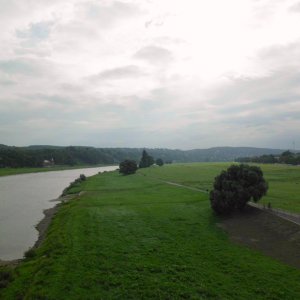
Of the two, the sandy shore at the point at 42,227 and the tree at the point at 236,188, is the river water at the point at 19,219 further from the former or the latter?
the tree at the point at 236,188

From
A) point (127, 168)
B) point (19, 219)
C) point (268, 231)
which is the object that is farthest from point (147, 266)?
point (127, 168)

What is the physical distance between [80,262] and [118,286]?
557 centimetres

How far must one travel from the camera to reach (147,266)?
83.4ft

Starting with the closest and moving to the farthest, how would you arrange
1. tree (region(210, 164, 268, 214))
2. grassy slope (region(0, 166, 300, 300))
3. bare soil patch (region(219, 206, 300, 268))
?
grassy slope (region(0, 166, 300, 300)) → bare soil patch (region(219, 206, 300, 268)) → tree (region(210, 164, 268, 214))

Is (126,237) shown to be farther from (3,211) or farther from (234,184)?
(3,211)

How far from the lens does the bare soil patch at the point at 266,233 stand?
94.2ft

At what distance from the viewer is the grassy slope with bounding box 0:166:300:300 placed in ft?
70.3

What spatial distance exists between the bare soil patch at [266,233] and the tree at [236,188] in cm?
150

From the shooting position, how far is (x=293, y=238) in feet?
102

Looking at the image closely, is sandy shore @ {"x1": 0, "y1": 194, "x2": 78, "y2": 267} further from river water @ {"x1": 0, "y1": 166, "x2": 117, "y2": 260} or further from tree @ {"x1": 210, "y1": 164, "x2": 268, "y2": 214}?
tree @ {"x1": 210, "y1": 164, "x2": 268, "y2": 214}

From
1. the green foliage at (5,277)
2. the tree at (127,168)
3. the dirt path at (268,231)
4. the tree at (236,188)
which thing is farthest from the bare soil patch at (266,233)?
the tree at (127,168)

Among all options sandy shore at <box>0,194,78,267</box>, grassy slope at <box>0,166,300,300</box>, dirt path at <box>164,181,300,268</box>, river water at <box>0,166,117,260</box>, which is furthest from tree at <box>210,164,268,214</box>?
river water at <box>0,166,117,260</box>

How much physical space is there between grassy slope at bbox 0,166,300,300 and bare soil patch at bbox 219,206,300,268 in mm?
1535

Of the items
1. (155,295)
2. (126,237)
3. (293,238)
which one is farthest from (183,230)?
(155,295)
